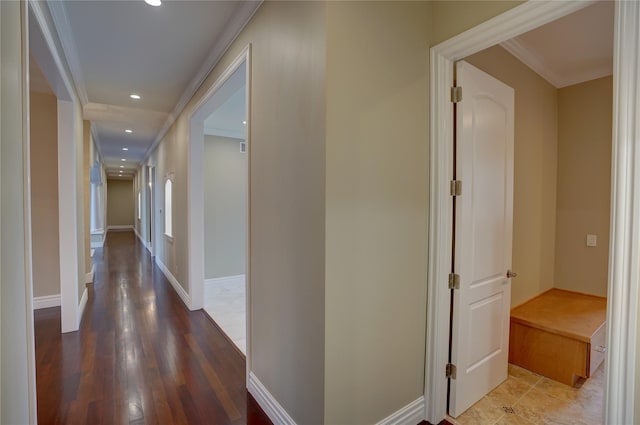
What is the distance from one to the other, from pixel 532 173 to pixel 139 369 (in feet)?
13.5

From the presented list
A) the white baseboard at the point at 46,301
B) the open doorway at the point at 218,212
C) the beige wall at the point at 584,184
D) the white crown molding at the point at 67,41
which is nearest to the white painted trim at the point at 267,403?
the open doorway at the point at 218,212

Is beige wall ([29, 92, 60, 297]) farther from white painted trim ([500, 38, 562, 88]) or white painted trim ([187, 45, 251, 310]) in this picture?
white painted trim ([500, 38, 562, 88])

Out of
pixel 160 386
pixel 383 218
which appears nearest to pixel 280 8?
pixel 383 218

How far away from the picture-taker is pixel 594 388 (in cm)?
232

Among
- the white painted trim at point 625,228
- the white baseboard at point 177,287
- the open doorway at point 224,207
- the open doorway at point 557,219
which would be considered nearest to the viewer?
the white painted trim at point 625,228

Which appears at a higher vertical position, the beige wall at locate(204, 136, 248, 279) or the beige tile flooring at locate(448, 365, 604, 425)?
the beige wall at locate(204, 136, 248, 279)

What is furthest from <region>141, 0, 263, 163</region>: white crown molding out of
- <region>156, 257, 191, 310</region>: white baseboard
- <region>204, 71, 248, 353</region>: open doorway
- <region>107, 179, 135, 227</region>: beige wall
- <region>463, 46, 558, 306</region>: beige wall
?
<region>107, 179, 135, 227</region>: beige wall

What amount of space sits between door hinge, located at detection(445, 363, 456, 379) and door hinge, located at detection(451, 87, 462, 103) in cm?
172

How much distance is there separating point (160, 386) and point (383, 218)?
84.7 inches

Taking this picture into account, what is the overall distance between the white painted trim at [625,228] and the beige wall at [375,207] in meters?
0.88

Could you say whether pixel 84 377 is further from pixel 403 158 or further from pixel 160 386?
pixel 403 158

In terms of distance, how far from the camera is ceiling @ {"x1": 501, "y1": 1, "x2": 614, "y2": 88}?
224 cm

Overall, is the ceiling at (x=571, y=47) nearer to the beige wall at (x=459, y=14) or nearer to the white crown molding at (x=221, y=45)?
the beige wall at (x=459, y=14)

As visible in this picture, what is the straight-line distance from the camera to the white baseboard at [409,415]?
68.9 inches
